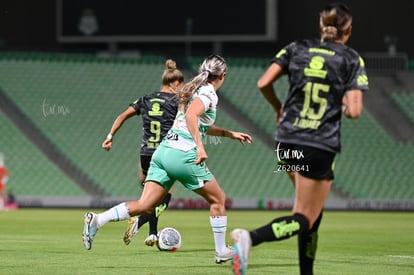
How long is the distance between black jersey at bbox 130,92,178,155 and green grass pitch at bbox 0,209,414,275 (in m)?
1.43

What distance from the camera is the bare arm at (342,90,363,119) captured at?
22.5ft

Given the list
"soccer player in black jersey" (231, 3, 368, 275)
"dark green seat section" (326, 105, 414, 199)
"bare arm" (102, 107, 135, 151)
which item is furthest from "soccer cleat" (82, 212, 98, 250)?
"dark green seat section" (326, 105, 414, 199)

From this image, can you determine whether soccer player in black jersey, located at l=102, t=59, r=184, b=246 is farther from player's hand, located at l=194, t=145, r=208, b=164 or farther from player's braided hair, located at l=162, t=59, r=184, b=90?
player's hand, located at l=194, t=145, r=208, b=164

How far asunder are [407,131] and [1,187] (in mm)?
11393

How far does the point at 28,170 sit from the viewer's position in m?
26.7

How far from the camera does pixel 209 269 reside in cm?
939

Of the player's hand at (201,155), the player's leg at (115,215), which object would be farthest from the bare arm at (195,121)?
the player's leg at (115,215)

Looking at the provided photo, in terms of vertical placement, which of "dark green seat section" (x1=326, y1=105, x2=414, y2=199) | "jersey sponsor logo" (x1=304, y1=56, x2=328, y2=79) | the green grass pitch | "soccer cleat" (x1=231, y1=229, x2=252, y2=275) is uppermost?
"jersey sponsor logo" (x1=304, y1=56, x2=328, y2=79)

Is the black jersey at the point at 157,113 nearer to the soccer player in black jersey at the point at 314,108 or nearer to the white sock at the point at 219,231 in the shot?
the white sock at the point at 219,231

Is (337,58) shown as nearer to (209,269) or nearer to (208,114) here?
(208,114)

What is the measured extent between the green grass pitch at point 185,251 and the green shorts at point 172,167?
2.77 ft

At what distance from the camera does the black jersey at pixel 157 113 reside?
12539 millimetres

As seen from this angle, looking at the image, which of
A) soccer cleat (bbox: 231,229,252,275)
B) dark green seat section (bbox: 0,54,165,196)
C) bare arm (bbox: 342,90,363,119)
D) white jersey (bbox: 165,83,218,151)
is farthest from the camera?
dark green seat section (bbox: 0,54,165,196)

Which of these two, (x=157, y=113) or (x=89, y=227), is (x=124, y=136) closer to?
(x=157, y=113)
